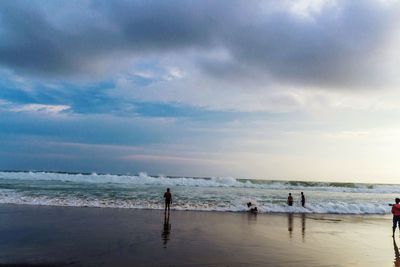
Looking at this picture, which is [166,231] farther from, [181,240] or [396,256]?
[396,256]

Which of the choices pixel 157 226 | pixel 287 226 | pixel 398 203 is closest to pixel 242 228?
pixel 287 226

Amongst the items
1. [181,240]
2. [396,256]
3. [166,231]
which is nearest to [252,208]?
[166,231]

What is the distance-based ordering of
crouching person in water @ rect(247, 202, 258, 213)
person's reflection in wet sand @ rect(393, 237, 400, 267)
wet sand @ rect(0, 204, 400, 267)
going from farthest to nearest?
crouching person in water @ rect(247, 202, 258, 213), person's reflection in wet sand @ rect(393, 237, 400, 267), wet sand @ rect(0, 204, 400, 267)

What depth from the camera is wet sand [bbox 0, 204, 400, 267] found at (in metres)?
11.1

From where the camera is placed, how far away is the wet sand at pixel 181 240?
11086mm

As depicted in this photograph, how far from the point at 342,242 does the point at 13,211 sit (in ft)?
59.6

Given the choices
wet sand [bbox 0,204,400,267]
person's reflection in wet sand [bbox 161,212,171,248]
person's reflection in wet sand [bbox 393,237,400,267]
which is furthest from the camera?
person's reflection in wet sand [bbox 161,212,171,248]

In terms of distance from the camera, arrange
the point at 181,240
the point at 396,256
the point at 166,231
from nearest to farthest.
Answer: the point at 396,256 < the point at 181,240 < the point at 166,231

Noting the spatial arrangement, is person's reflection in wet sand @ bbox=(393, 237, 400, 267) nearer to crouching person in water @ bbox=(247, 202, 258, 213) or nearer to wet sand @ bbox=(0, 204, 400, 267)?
wet sand @ bbox=(0, 204, 400, 267)

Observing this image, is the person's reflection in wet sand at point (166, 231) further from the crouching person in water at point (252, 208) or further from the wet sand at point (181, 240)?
the crouching person in water at point (252, 208)

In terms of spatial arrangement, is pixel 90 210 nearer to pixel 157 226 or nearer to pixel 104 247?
pixel 157 226

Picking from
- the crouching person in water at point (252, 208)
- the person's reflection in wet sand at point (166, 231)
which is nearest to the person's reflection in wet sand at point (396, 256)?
the person's reflection in wet sand at point (166, 231)

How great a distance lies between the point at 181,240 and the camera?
14117 millimetres

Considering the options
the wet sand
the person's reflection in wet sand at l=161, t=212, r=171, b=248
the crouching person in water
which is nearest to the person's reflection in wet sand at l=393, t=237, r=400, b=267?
the wet sand
